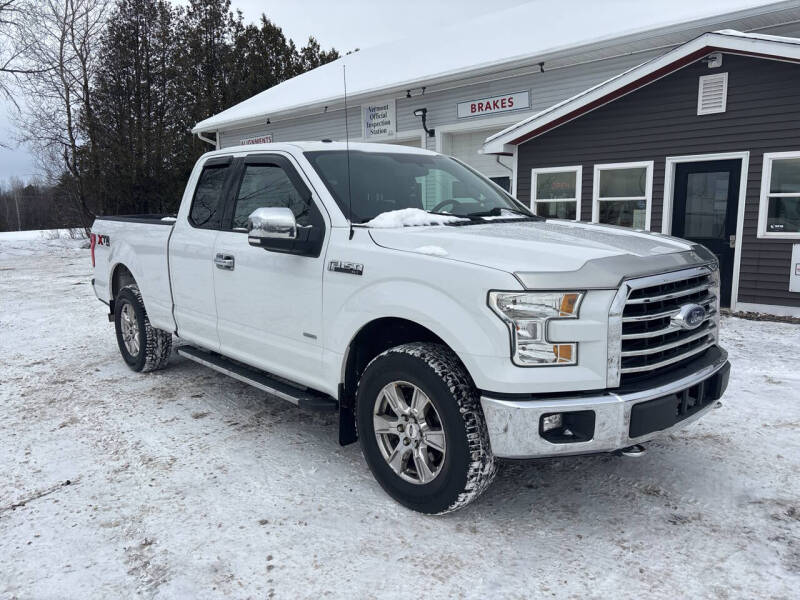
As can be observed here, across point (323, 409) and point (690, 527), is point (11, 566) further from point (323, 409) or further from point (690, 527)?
point (690, 527)

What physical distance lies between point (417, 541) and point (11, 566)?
187 centimetres

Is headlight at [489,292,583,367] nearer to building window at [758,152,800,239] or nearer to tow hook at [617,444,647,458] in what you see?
tow hook at [617,444,647,458]

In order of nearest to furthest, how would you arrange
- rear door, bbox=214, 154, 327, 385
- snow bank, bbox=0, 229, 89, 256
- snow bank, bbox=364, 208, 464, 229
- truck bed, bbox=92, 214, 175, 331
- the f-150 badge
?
the f-150 badge, snow bank, bbox=364, 208, 464, 229, rear door, bbox=214, 154, 327, 385, truck bed, bbox=92, 214, 175, 331, snow bank, bbox=0, 229, 89, 256

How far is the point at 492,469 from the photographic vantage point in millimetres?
2945

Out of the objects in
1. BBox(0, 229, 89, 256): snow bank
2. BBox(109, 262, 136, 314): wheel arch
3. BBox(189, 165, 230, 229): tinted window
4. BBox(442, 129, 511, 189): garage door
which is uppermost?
BBox(442, 129, 511, 189): garage door

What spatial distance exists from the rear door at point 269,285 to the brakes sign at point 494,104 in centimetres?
1018

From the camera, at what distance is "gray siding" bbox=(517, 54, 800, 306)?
8.63 meters

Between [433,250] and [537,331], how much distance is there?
69 centimetres

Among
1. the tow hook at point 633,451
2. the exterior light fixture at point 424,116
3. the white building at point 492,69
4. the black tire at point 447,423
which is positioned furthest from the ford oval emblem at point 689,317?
the exterior light fixture at point 424,116

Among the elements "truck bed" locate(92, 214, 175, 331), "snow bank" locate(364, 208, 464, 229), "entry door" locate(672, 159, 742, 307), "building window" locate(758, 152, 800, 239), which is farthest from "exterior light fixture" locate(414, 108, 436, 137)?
"snow bank" locate(364, 208, 464, 229)

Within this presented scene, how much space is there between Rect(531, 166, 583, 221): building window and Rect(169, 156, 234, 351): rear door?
7.43 meters

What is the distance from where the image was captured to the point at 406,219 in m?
3.52

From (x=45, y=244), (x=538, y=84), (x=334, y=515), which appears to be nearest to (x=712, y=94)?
(x=538, y=84)

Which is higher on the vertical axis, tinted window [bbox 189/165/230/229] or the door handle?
tinted window [bbox 189/165/230/229]
